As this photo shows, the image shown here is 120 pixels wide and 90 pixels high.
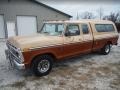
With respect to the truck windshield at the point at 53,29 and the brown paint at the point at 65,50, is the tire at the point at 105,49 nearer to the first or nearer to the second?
the brown paint at the point at 65,50

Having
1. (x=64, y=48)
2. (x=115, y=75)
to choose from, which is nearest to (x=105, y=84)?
(x=115, y=75)

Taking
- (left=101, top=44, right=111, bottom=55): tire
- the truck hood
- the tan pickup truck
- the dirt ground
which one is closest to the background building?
the dirt ground

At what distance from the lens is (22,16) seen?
50.6 feet

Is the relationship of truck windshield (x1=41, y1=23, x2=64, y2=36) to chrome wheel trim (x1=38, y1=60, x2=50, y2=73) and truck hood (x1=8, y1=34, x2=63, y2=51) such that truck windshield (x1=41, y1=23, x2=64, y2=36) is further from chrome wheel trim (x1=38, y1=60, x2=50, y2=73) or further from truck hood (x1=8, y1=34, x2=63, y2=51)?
chrome wheel trim (x1=38, y1=60, x2=50, y2=73)

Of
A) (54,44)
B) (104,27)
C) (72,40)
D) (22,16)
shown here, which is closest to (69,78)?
(54,44)

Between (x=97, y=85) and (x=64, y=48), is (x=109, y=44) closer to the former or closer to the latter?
(x=64, y=48)

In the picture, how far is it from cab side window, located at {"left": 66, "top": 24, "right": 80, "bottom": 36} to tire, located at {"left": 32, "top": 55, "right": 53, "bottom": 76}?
54.0 inches

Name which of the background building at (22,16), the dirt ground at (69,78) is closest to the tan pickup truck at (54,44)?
the dirt ground at (69,78)

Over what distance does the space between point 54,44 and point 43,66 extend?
3.01 ft

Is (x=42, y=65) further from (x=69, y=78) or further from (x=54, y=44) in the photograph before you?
(x=69, y=78)

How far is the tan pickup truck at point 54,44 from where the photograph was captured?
4.80 meters

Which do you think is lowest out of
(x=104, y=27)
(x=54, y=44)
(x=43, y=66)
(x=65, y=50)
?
(x=43, y=66)

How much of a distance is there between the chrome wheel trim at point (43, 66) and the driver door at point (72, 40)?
0.93 meters

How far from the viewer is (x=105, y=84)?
15.2ft
